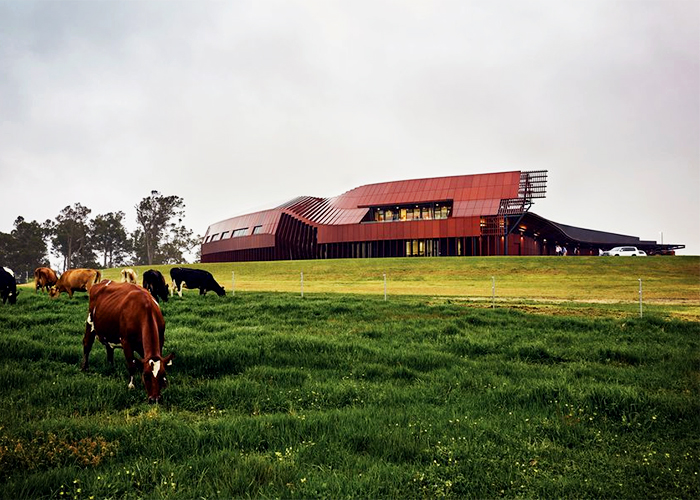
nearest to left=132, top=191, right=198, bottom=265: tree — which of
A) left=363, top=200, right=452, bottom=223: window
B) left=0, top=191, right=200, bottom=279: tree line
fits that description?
left=0, top=191, right=200, bottom=279: tree line

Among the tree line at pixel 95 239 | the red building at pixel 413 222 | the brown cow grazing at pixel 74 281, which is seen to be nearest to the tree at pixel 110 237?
the tree line at pixel 95 239

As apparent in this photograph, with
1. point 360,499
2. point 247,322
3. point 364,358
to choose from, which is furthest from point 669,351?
point 247,322

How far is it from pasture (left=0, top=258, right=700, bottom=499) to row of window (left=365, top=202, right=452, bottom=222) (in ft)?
198

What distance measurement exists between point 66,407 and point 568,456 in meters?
6.97

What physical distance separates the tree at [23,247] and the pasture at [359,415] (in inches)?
3833

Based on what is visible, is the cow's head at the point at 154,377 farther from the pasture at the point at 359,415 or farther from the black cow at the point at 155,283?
the black cow at the point at 155,283

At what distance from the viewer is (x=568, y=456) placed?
5535mm

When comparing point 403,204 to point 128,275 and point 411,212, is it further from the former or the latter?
point 128,275

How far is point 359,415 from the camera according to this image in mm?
6504

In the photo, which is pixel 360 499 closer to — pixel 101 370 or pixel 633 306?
pixel 101 370

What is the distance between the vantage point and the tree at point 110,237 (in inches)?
4491

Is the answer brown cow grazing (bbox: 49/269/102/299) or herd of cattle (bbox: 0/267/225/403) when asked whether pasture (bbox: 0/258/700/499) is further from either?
brown cow grazing (bbox: 49/269/102/299)

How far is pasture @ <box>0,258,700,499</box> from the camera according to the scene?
4711mm

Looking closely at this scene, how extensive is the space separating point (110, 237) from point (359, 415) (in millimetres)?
129949
